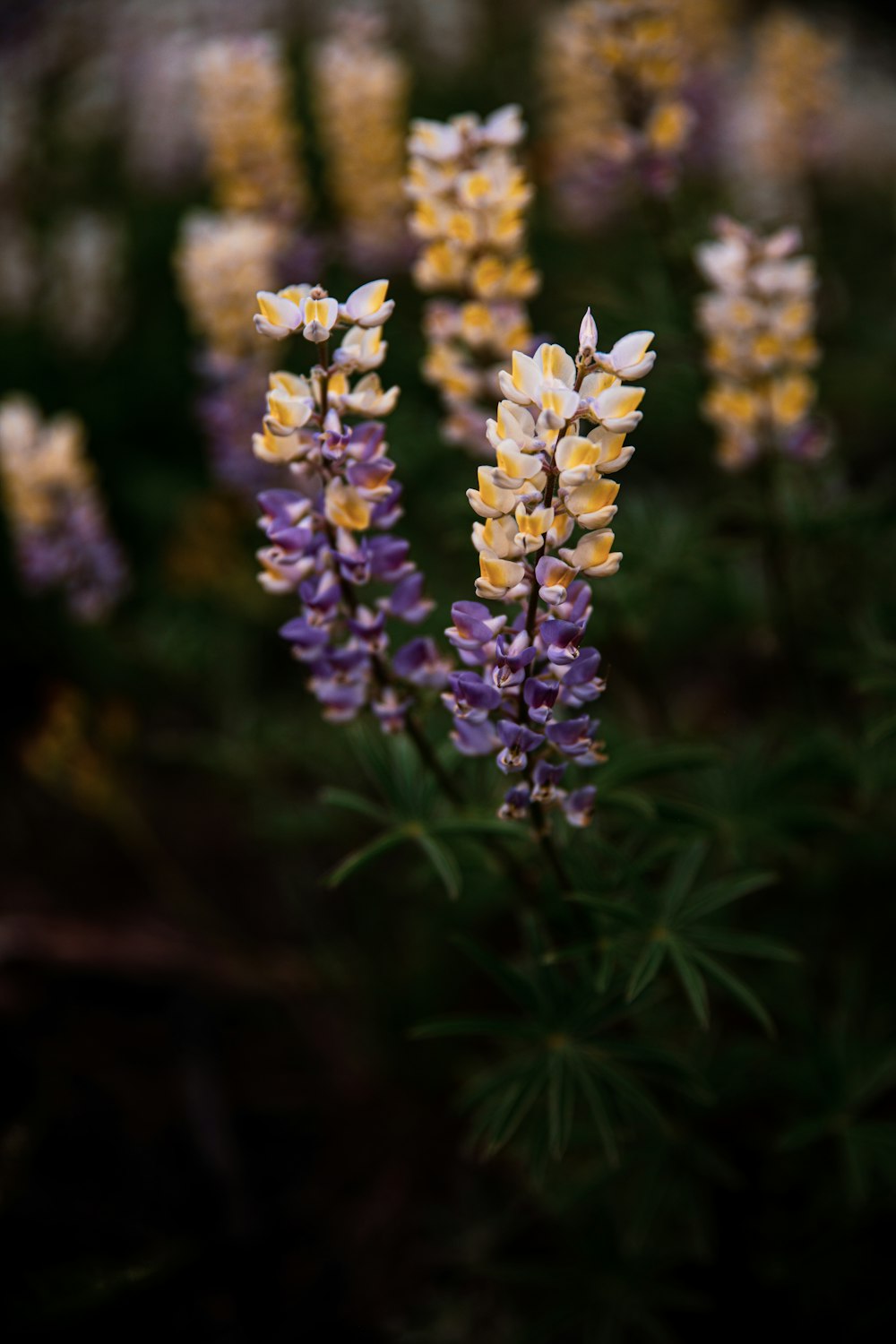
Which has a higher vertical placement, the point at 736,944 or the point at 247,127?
the point at 247,127

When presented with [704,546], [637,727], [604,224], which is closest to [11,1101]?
[637,727]

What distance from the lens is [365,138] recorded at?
3.52 m

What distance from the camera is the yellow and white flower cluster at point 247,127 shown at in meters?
3.15

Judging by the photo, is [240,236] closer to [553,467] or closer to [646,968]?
[553,467]

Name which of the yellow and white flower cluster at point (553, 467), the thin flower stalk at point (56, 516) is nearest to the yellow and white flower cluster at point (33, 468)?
the thin flower stalk at point (56, 516)

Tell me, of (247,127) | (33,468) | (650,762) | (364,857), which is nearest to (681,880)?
(650,762)

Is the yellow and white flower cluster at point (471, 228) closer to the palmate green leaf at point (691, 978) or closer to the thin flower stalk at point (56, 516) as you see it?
the palmate green leaf at point (691, 978)

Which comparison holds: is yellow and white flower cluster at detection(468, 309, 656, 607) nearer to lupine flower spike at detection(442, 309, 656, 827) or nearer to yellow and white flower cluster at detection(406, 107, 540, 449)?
lupine flower spike at detection(442, 309, 656, 827)

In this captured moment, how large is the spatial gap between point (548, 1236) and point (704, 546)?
162cm

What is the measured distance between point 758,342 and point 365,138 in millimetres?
1929

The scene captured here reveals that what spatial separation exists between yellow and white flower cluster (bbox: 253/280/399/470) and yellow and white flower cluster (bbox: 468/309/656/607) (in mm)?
226

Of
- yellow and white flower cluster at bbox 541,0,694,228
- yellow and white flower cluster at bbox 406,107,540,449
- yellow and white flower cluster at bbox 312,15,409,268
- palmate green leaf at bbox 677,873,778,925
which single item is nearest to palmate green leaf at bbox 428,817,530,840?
palmate green leaf at bbox 677,873,778,925

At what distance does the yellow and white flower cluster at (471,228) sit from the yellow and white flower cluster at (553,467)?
0.63 metres

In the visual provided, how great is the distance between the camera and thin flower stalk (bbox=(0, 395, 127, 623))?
2.85 metres
